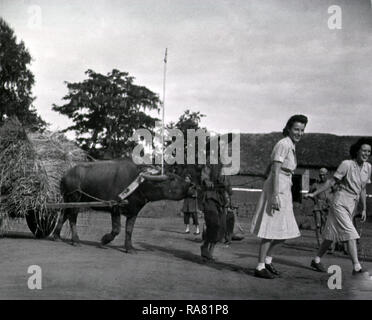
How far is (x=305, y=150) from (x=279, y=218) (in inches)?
1495

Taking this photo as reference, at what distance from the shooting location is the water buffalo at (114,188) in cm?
966

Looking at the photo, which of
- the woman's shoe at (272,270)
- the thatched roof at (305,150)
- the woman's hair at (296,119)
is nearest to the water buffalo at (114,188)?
the woman's shoe at (272,270)

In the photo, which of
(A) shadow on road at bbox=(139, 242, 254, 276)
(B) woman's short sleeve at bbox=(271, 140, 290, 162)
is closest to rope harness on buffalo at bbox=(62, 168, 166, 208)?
(A) shadow on road at bbox=(139, 242, 254, 276)

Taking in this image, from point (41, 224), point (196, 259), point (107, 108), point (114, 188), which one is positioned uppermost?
point (107, 108)

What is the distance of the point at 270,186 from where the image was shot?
22.5ft

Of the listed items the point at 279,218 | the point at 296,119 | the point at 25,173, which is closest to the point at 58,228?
the point at 25,173

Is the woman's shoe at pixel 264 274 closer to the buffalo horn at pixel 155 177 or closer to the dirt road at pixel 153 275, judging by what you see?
the dirt road at pixel 153 275

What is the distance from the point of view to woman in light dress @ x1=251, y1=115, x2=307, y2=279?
6.70 m

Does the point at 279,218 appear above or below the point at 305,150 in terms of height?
below

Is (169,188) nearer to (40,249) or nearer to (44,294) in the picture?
(40,249)

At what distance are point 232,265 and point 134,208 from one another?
8.14 ft

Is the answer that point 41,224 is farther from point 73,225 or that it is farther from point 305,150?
point 305,150

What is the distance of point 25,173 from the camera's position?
9.95 m

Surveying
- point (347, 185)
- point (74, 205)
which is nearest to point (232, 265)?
point (347, 185)
